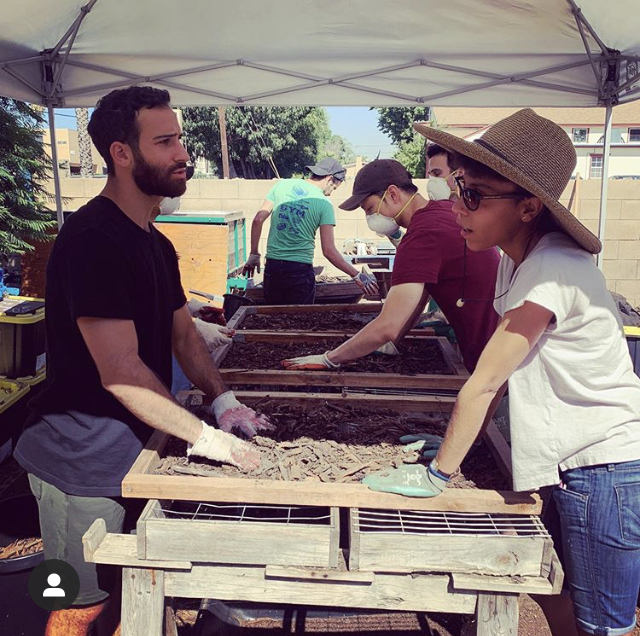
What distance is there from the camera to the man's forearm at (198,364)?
270 cm

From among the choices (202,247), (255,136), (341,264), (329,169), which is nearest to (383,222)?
(341,264)

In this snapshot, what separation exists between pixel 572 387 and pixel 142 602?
1.46 metres

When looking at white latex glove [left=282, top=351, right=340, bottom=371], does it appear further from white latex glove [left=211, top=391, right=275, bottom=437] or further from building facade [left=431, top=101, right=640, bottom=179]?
building facade [left=431, top=101, right=640, bottom=179]

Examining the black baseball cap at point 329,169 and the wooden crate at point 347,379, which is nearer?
the wooden crate at point 347,379

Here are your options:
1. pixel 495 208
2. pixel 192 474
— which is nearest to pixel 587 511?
pixel 495 208

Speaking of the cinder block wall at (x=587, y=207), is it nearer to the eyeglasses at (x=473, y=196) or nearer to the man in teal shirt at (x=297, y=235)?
the man in teal shirt at (x=297, y=235)

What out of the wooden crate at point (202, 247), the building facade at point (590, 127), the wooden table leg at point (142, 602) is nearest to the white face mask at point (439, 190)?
the wooden table leg at point (142, 602)

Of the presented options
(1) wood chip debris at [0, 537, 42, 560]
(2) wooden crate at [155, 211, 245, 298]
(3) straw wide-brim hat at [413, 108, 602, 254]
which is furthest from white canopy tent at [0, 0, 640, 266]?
(1) wood chip debris at [0, 537, 42, 560]

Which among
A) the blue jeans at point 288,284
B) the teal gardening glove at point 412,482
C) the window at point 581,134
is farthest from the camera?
the window at point 581,134

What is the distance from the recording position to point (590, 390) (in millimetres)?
1856

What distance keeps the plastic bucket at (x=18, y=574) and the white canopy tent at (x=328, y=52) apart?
331 centimetres

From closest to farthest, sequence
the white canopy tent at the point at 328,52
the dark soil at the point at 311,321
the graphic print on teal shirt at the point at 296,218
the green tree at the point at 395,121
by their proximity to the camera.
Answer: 1. the dark soil at the point at 311,321
2. the white canopy tent at the point at 328,52
3. the graphic print on teal shirt at the point at 296,218
4. the green tree at the point at 395,121

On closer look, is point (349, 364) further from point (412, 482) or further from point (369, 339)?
point (412, 482)

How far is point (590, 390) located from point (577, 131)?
42094 mm
